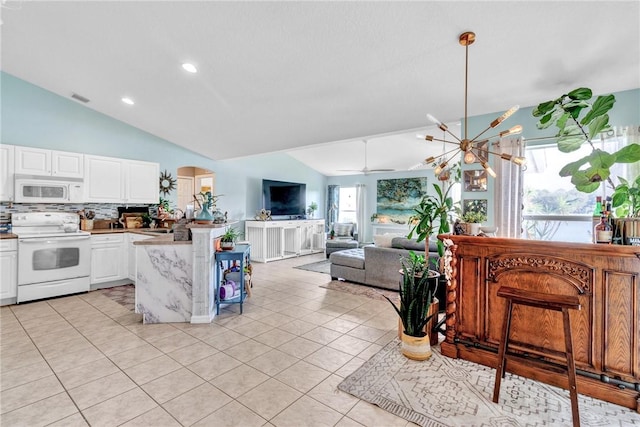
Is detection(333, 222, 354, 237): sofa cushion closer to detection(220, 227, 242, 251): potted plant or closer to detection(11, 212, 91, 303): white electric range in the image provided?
detection(220, 227, 242, 251): potted plant

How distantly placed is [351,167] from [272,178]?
8.32 feet

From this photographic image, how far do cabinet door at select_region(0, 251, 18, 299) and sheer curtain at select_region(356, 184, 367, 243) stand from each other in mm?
7810

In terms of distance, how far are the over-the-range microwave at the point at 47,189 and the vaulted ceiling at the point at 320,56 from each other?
4.61ft

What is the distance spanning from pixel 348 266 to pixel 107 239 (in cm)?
402

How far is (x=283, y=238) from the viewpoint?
752cm

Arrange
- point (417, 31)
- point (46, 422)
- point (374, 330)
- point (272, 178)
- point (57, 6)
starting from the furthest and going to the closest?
1. point (272, 178)
2. point (374, 330)
3. point (57, 6)
4. point (417, 31)
5. point (46, 422)

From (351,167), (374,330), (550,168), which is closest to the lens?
(374,330)

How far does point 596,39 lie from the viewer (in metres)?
2.34

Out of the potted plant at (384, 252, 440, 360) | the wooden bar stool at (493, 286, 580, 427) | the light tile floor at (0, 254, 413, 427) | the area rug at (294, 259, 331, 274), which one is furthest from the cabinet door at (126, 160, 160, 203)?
the wooden bar stool at (493, 286, 580, 427)

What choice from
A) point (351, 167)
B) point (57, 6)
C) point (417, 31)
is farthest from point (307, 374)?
point (351, 167)

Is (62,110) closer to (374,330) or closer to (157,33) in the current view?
(157,33)

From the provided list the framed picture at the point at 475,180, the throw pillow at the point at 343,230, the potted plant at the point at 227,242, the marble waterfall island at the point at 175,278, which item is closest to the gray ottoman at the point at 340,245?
the throw pillow at the point at 343,230

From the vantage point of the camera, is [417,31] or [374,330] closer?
[417,31]

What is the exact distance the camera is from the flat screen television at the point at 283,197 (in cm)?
778
